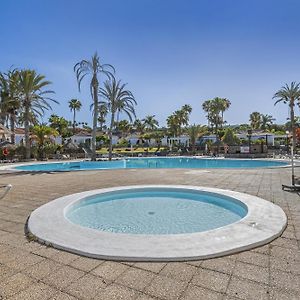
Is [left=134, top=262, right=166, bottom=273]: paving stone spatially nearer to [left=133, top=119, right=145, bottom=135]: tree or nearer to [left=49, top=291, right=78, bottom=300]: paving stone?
[left=49, top=291, right=78, bottom=300]: paving stone

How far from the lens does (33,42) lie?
1468cm

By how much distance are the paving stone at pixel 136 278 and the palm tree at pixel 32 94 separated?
2674cm

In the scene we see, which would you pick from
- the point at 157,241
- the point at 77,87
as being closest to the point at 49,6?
the point at 157,241

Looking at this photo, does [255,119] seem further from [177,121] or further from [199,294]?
[199,294]

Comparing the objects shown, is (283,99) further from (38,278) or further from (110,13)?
(38,278)

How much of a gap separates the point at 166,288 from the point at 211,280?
55 centimetres

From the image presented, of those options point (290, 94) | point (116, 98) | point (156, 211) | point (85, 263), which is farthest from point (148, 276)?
point (290, 94)

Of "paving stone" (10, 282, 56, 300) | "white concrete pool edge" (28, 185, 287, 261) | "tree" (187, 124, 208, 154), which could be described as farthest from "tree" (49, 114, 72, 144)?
"paving stone" (10, 282, 56, 300)

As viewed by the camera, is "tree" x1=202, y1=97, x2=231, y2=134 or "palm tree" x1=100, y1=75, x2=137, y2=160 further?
"tree" x1=202, y1=97, x2=231, y2=134

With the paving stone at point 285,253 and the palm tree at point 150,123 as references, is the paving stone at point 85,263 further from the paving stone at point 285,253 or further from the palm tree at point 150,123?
the palm tree at point 150,123

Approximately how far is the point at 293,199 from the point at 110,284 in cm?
612

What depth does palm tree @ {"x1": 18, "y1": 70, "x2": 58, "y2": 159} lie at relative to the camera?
26.5m

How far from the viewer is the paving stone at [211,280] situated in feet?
9.35

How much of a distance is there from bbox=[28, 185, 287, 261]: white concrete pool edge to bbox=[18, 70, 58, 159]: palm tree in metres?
24.4
